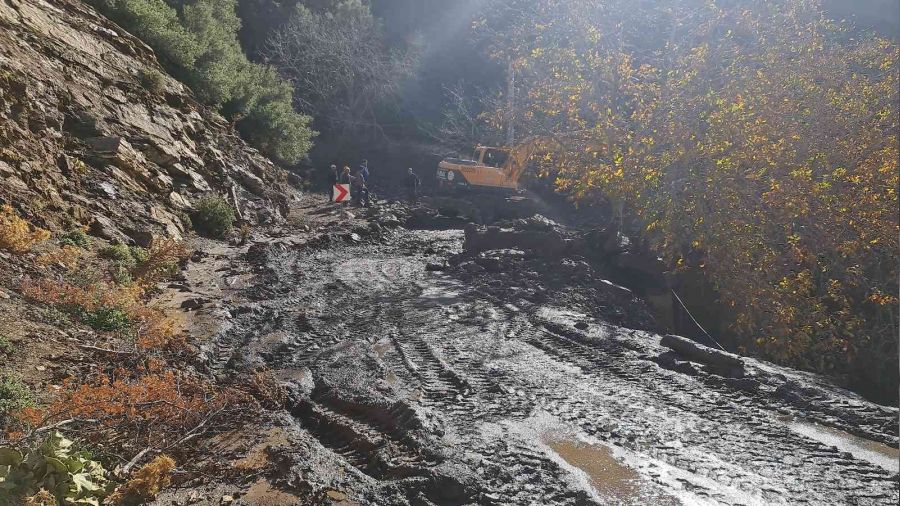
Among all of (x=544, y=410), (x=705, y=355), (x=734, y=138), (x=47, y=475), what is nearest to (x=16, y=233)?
(x=47, y=475)

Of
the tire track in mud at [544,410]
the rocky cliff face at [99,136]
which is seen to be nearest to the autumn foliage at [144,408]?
the tire track in mud at [544,410]

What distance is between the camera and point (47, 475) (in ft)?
10.3

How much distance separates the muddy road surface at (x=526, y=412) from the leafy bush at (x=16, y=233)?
2.31 m

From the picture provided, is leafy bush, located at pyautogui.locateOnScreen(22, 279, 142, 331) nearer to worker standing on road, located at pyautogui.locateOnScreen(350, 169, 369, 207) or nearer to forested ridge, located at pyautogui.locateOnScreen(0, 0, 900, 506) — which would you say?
forested ridge, located at pyautogui.locateOnScreen(0, 0, 900, 506)

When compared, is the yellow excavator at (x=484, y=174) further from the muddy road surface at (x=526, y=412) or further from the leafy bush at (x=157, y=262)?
the leafy bush at (x=157, y=262)

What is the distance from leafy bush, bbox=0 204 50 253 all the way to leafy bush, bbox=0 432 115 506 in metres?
3.89

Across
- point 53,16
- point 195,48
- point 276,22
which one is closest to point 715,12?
point 195,48

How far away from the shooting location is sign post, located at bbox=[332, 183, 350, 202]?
17656 mm

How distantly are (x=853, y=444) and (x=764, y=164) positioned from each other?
22.6ft

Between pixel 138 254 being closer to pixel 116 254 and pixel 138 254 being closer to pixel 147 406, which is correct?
pixel 116 254

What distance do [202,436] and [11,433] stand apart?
126 centimetres

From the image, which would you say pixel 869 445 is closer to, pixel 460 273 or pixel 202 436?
pixel 202 436

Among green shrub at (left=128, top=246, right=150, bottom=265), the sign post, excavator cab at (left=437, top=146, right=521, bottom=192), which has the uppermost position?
excavator cab at (left=437, top=146, right=521, bottom=192)

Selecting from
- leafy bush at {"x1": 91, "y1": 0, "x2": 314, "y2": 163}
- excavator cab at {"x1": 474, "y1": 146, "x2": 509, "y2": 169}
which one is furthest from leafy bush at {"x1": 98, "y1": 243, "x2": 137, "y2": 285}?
excavator cab at {"x1": 474, "y1": 146, "x2": 509, "y2": 169}
